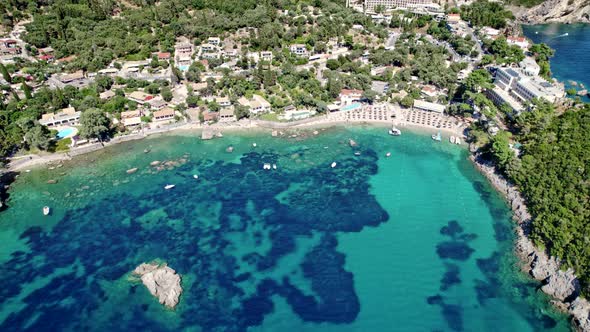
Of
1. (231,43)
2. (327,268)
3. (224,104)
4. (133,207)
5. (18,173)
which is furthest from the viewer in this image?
(231,43)

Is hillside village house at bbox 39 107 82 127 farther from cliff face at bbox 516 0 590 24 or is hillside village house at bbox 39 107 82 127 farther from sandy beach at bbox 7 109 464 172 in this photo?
cliff face at bbox 516 0 590 24

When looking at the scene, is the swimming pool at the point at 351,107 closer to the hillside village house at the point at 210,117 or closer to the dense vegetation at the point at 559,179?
the hillside village house at the point at 210,117

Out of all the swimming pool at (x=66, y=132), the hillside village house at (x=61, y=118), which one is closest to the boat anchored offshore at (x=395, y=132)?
the swimming pool at (x=66, y=132)

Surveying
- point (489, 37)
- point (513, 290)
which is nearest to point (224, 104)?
point (513, 290)

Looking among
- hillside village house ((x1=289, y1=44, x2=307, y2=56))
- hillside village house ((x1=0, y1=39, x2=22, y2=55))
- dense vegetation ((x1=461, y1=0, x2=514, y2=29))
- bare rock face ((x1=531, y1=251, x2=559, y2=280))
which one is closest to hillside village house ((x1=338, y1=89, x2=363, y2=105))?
hillside village house ((x1=289, y1=44, x2=307, y2=56))

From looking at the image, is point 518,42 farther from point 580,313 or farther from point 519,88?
point 580,313

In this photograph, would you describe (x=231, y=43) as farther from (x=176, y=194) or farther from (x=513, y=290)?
(x=513, y=290)
